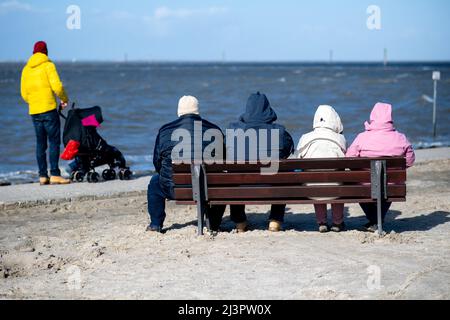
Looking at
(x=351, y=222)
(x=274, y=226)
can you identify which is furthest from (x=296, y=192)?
(x=351, y=222)

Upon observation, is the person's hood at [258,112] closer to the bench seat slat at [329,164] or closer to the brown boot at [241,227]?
the bench seat slat at [329,164]

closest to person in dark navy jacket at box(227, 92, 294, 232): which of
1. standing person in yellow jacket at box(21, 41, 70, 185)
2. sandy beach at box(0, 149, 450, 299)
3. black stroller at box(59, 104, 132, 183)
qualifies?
sandy beach at box(0, 149, 450, 299)

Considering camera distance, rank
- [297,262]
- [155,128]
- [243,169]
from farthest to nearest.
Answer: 1. [155,128]
2. [243,169]
3. [297,262]

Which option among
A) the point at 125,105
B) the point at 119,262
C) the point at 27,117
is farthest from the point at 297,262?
the point at 125,105

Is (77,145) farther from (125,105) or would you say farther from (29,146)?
(125,105)

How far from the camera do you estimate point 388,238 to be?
23.7ft

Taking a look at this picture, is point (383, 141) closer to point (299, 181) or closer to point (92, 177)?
point (299, 181)

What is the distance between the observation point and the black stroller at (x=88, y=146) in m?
10.9

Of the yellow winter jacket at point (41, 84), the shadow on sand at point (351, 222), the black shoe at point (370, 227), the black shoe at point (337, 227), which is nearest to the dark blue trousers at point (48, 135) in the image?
the yellow winter jacket at point (41, 84)

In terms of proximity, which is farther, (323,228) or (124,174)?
(124,174)

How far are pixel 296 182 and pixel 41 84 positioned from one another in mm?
4945

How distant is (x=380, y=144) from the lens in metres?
7.55

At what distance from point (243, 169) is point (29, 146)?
1162cm

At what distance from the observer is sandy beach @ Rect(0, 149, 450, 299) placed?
5.70m
